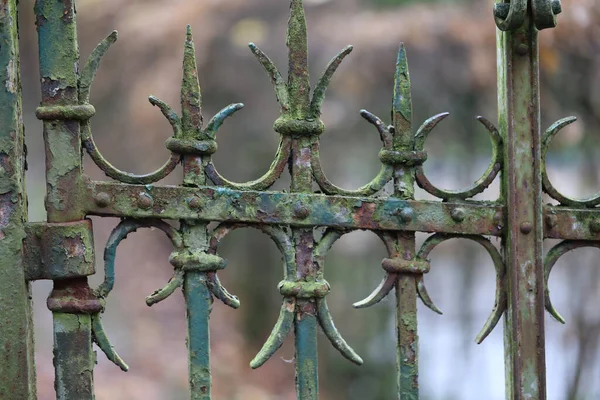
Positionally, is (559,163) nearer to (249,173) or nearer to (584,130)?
(584,130)

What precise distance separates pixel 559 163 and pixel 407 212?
12.2 ft

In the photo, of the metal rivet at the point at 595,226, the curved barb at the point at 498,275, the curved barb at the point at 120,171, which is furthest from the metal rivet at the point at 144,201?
the metal rivet at the point at 595,226

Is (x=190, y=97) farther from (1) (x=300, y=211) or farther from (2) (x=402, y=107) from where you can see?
(2) (x=402, y=107)

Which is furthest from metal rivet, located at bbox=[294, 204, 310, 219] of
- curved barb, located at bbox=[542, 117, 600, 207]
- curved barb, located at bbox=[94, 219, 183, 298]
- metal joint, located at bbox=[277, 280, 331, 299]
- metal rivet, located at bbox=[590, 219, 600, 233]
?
metal rivet, located at bbox=[590, 219, 600, 233]

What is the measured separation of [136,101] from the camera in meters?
5.32

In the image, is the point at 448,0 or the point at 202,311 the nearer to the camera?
the point at 202,311

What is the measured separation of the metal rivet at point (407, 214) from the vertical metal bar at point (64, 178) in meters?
0.69

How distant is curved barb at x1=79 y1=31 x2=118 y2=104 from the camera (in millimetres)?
1432

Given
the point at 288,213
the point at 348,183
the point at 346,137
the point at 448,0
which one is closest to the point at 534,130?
the point at 288,213

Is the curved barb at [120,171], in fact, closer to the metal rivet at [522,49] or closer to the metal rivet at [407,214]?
the metal rivet at [407,214]

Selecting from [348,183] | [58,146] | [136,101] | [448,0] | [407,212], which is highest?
[448,0]

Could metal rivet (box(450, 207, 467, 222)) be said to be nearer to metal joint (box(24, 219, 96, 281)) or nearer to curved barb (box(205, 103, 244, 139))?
curved barb (box(205, 103, 244, 139))

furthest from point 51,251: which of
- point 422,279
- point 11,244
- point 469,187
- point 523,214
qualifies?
point 523,214

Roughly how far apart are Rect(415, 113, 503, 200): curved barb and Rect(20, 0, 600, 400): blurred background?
1972mm
